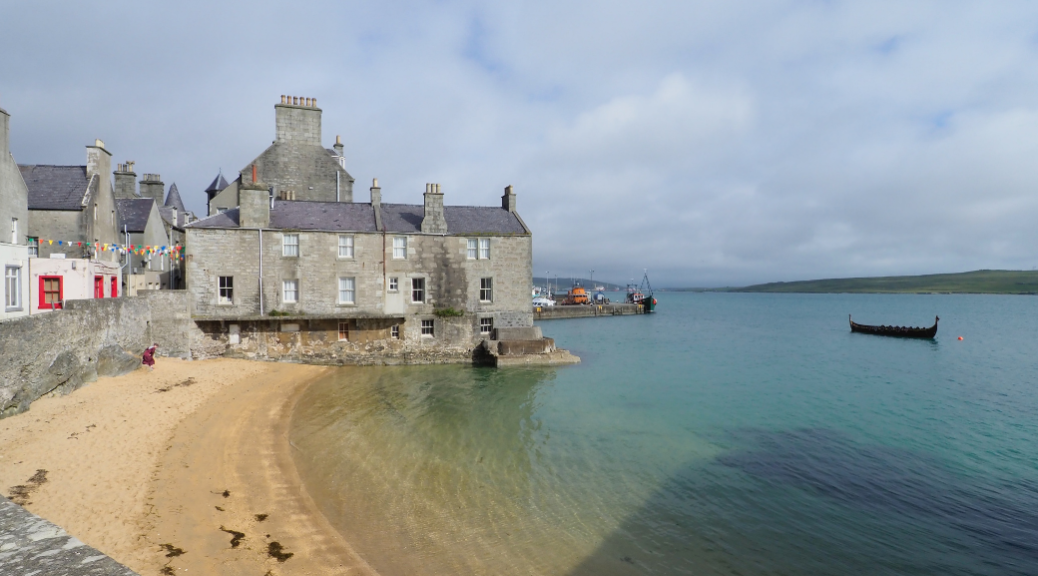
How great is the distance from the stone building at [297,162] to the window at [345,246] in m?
7.12

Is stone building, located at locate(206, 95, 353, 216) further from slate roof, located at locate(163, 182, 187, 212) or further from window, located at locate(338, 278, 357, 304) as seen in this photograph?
slate roof, located at locate(163, 182, 187, 212)

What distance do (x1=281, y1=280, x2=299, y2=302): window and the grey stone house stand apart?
5cm

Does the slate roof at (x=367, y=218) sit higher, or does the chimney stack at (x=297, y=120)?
the chimney stack at (x=297, y=120)

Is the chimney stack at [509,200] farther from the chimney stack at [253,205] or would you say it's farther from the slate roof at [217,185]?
the slate roof at [217,185]

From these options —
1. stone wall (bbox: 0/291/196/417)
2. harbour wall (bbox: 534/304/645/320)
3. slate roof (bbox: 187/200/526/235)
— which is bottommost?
harbour wall (bbox: 534/304/645/320)

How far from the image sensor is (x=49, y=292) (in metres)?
20.4

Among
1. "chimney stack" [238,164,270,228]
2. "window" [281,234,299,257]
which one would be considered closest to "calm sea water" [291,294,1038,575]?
"window" [281,234,299,257]

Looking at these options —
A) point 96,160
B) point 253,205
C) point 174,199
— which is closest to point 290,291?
point 253,205

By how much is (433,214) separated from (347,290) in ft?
20.7

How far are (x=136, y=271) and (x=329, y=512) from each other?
93.8ft

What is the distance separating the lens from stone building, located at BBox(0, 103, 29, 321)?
1764 cm

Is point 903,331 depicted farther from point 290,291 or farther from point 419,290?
point 290,291

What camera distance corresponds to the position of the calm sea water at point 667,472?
9969 millimetres

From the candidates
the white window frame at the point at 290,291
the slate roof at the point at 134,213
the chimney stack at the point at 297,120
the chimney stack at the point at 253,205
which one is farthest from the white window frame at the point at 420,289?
the slate roof at the point at 134,213
